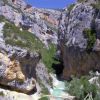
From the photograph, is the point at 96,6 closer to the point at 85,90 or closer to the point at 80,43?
the point at 80,43

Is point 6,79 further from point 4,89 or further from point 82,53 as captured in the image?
point 82,53

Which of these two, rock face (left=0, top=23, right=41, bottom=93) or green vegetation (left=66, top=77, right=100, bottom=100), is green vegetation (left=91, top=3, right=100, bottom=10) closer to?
green vegetation (left=66, top=77, right=100, bottom=100)

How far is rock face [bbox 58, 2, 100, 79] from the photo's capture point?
55438mm

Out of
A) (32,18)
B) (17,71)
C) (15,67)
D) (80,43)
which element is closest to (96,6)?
(80,43)

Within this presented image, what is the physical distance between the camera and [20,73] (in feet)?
149

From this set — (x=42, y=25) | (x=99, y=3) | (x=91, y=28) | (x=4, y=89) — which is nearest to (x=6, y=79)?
(x=4, y=89)

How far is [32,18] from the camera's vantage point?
10294cm

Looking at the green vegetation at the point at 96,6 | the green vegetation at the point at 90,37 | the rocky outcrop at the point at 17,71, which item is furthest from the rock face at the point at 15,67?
the green vegetation at the point at 96,6

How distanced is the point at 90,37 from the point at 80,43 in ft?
6.34

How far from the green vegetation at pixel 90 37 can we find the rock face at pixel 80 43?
6.1 inches

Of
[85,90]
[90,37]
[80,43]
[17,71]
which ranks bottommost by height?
[85,90]

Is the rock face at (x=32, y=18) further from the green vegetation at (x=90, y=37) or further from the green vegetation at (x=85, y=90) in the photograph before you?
the green vegetation at (x=85, y=90)

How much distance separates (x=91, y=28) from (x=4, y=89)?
62.8ft

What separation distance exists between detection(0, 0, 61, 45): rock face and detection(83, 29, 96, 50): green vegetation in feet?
75.5
